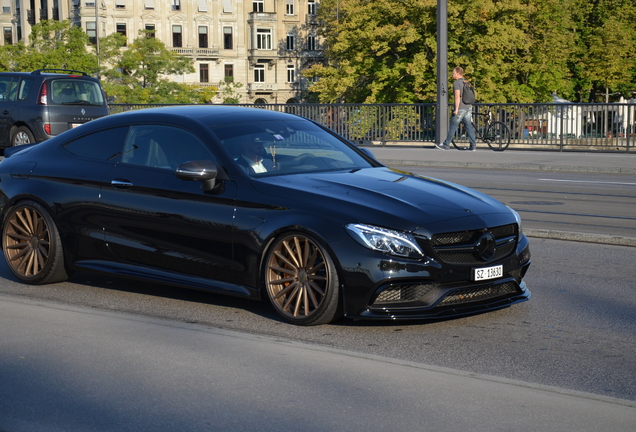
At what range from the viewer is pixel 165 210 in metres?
6.90

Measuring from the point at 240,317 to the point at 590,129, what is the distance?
65.6ft

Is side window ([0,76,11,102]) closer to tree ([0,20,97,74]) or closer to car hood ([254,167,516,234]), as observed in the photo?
car hood ([254,167,516,234])

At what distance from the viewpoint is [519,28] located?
206 feet

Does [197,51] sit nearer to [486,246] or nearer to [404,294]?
[486,246]

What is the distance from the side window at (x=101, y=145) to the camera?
24.5 feet

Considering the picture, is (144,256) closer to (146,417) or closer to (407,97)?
(146,417)

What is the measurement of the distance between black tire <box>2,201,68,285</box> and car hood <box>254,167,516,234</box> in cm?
195

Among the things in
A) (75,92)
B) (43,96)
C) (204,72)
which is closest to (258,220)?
(43,96)

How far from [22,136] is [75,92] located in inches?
63.4

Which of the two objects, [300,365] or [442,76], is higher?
[442,76]

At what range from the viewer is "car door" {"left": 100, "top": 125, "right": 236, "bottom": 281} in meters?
6.66

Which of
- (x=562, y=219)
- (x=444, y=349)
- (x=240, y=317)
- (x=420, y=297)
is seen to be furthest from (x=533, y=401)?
(x=562, y=219)

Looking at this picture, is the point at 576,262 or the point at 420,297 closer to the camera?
the point at 420,297

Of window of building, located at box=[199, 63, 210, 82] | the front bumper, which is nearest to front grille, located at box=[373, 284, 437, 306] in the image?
the front bumper
